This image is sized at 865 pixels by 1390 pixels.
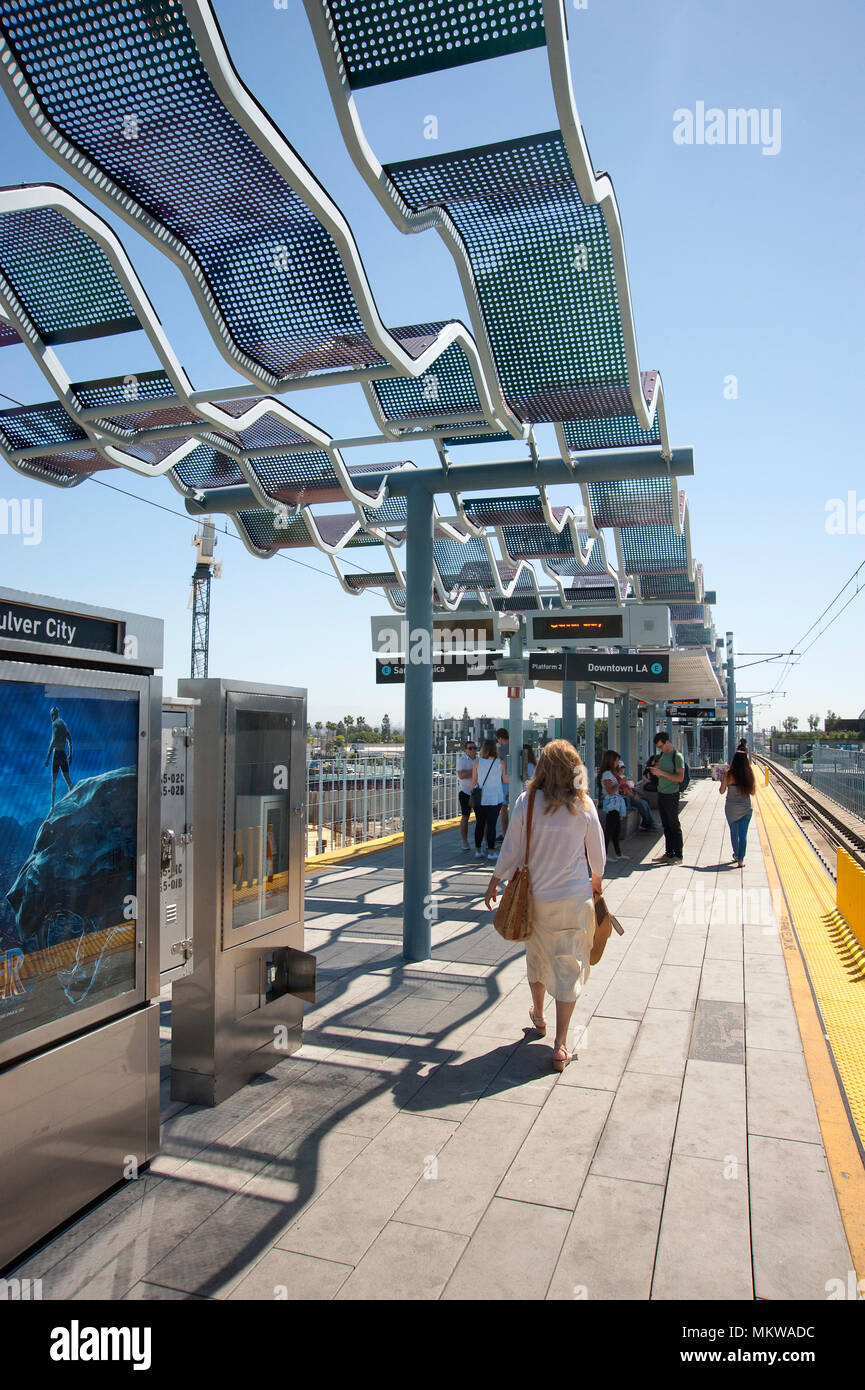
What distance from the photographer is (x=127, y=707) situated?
12.9ft

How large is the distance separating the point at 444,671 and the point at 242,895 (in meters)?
8.11

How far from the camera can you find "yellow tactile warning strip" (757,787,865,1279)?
3.71 m

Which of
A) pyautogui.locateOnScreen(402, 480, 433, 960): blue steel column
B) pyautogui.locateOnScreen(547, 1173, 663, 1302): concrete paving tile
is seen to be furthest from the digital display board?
pyautogui.locateOnScreen(547, 1173, 663, 1302): concrete paving tile

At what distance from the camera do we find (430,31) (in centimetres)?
358

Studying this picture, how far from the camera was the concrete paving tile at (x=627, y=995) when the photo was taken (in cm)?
598

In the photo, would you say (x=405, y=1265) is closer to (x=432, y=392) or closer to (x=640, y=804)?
(x=432, y=392)

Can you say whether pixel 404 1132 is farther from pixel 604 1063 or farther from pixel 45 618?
pixel 45 618

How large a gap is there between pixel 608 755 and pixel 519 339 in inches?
321

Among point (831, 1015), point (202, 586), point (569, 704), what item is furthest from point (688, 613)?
point (202, 586)

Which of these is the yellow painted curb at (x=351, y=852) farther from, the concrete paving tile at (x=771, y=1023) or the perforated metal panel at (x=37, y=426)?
the perforated metal panel at (x=37, y=426)

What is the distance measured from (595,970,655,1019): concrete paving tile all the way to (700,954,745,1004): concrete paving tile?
39 cm

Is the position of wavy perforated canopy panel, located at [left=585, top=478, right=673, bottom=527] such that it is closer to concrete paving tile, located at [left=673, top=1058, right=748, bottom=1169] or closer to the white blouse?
the white blouse

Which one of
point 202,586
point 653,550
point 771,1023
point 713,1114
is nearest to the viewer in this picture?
point 713,1114
